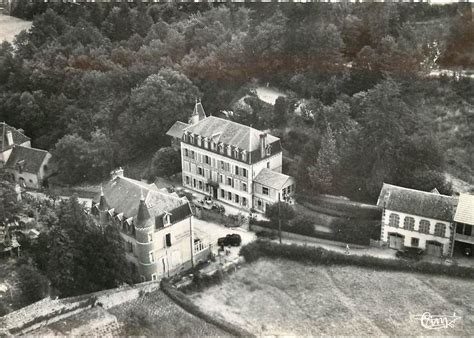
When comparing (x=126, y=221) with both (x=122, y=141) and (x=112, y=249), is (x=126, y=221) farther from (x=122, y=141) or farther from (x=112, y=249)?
(x=122, y=141)

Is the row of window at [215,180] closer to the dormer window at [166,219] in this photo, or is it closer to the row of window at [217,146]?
the row of window at [217,146]

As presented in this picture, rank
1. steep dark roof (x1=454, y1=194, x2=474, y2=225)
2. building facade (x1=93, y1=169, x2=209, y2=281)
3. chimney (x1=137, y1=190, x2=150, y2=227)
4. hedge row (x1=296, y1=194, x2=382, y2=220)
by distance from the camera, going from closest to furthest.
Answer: chimney (x1=137, y1=190, x2=150, y2=227) < building facade (x1=93, y1=169, x2=209, y2=281) < steep dark roof (x1=454, y1=194, x2=474, y2=225) < hedge row (x1=296, y1=194, x2=382, y2=220)

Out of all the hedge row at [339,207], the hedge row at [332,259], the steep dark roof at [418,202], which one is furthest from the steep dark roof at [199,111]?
the steep dark roof at [418,202]

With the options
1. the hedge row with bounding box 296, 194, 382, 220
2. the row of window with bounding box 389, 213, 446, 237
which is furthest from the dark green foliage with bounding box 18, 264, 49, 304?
the row of window with bounding box 389, 213, 446, 237

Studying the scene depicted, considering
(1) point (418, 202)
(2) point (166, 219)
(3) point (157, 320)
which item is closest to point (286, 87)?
(1) point (418, 202)

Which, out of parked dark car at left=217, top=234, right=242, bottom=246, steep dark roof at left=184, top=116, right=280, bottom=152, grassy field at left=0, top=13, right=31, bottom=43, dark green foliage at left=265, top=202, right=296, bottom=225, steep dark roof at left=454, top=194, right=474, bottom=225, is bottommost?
parked dark car at left=217, top=234, right=242, bottom=246

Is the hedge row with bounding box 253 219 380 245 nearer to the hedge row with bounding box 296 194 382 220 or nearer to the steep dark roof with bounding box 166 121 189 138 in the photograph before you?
the hedge row with bounding box 296 194 382 220

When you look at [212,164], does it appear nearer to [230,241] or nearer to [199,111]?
[199,111]
